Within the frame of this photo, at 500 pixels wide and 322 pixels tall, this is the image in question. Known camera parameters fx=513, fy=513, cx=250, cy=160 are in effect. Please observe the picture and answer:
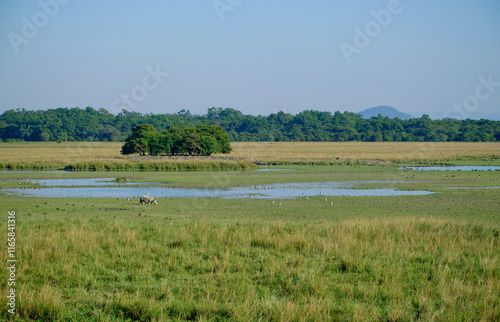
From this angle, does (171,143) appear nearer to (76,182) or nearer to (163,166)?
(163,166)

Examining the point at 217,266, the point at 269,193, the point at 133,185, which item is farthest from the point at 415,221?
the point at 133,185

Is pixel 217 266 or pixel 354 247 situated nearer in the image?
pixel 217 266

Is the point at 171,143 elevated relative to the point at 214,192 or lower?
elevated

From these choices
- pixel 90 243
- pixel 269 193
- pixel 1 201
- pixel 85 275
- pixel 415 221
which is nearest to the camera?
pixel 85 275

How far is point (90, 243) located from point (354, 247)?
590cm

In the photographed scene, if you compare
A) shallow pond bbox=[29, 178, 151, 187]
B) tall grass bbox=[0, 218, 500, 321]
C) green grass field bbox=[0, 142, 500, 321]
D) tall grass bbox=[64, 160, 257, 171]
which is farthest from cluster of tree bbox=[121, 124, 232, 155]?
tall grass bbox=[0, 218, 500, 321]

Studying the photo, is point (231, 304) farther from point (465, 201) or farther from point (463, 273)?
point (465, 201)

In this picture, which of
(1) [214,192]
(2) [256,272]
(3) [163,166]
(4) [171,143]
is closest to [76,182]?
(1) [214,192]

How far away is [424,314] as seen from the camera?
7941mm

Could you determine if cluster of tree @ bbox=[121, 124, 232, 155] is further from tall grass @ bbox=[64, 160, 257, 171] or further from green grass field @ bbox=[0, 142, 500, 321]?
green grass field @ bbox=[0, 142, 500, 321]

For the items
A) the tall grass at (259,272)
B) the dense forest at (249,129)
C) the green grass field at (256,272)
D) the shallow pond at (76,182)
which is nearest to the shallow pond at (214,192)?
the shallow pond at (76,182)

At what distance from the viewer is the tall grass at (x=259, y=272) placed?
7992mm

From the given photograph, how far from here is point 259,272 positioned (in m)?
9.92

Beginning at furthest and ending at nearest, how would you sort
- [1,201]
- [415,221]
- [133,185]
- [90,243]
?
[133,185] → [1,201] → [415,221] → [90,243]
